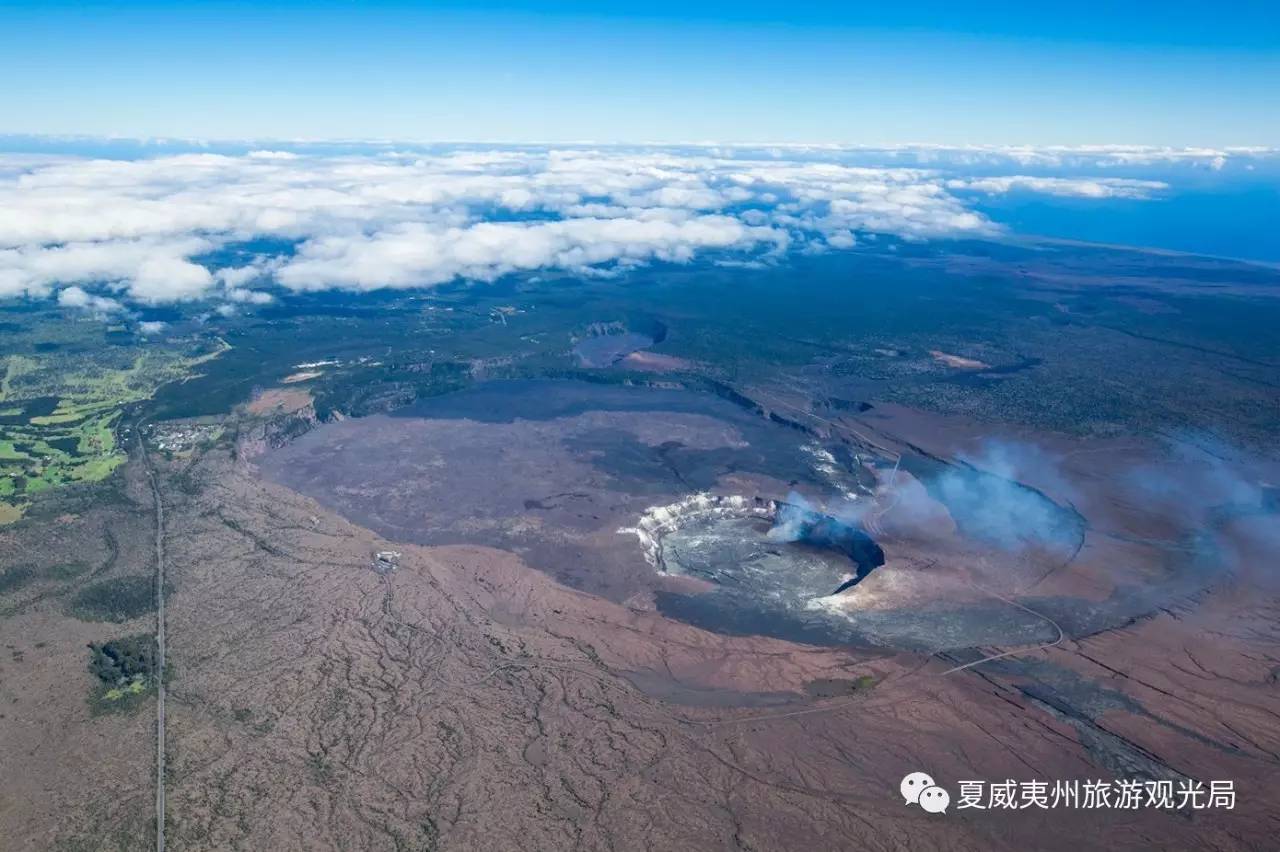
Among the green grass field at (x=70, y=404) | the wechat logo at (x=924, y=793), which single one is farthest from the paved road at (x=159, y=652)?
the wechat logo at (x=924, y=793)

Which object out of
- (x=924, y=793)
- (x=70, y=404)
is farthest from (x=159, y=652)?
(x=70, y=404)

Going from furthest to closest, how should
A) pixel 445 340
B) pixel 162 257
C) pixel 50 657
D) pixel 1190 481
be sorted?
pixel 162 257, pixel 445 340, pixel 1190 481, pixel 50 657

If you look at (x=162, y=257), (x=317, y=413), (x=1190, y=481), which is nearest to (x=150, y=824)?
(x=317, y=413)

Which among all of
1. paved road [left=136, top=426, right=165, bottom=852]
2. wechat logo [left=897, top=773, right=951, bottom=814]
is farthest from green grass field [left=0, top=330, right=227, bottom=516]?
wechat logo [left=897, top=773, right=951, bottom=814]

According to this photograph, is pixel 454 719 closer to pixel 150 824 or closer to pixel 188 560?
pixel 150 824

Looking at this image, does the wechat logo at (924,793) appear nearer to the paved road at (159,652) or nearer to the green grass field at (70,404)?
the paved road at (159,652)

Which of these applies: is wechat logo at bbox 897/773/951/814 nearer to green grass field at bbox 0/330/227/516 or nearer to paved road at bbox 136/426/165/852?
paved road at bbox 136/426/165/852
